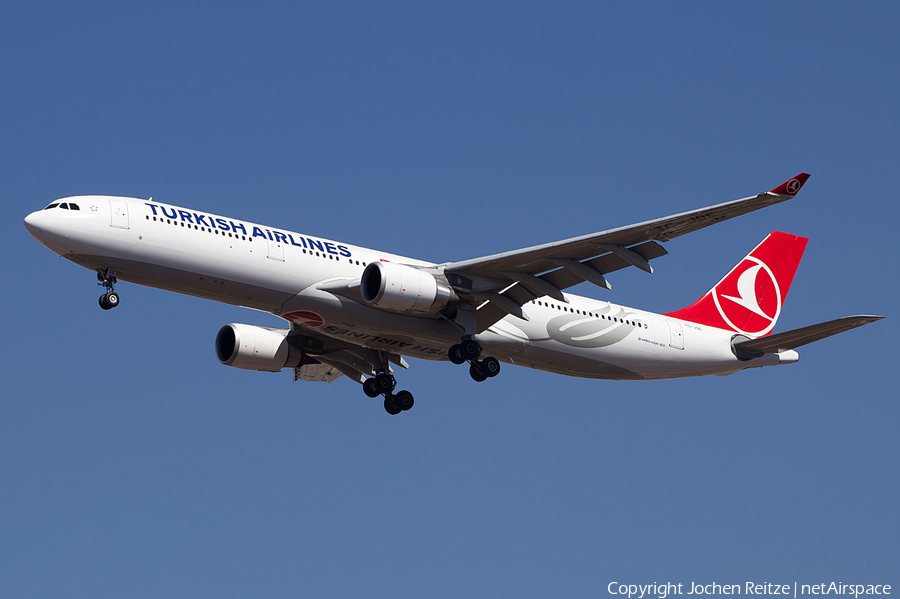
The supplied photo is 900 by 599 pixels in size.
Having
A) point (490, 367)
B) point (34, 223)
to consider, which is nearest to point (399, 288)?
point (490, 367)

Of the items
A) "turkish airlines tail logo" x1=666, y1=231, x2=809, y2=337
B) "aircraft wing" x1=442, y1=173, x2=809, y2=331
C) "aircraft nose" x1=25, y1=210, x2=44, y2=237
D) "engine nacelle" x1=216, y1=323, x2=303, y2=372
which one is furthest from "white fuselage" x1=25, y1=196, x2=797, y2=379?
"engine nacelle" x1=216, y1=323, x2=303, y2=372

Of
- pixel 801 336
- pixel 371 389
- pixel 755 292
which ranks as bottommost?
pixel 371 389

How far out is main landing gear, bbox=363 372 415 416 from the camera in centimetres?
3497

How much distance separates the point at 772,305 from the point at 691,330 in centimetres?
503

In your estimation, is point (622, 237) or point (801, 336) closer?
point (622, 237)

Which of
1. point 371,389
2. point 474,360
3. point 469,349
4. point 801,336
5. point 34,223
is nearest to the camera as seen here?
point 34,223

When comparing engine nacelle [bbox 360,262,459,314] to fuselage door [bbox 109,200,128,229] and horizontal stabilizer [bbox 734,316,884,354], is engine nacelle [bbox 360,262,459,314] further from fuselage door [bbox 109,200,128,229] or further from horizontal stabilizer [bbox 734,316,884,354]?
horizontal stabilizer [bbox 734,316,884,354]

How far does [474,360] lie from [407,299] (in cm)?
351

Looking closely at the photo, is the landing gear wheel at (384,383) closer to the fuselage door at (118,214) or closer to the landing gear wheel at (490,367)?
the landing gear wheel at (490,367)

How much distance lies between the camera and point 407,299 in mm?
29250

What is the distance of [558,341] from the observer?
108 feet

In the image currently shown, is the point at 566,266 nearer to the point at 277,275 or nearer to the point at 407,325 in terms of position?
the point at 407,325

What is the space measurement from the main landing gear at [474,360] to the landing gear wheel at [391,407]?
13.5 feet

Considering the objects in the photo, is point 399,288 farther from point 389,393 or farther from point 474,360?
point 389,393
